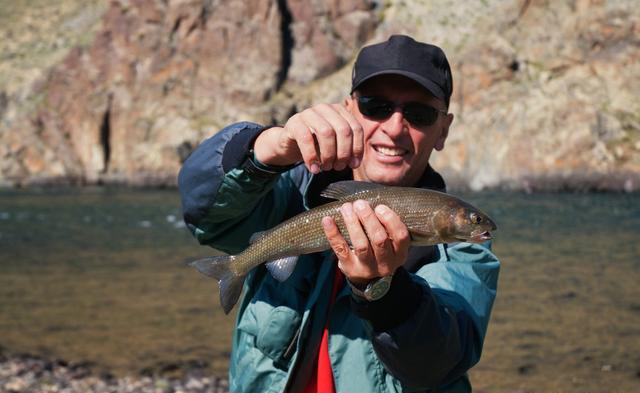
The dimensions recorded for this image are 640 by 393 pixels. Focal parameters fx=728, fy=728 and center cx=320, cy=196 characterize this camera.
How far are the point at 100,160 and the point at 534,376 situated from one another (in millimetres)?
106888

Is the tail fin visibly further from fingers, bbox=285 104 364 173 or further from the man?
fingers, bbox=285 104 364 173

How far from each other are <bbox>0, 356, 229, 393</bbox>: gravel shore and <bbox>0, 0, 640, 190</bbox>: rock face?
73477 mm

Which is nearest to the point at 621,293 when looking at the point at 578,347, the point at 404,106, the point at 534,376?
the point at 578,347

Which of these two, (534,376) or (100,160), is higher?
(534,376)

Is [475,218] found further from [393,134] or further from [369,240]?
[369,240]

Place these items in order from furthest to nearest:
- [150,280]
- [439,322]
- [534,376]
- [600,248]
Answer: [600,248]
[150,280]
[534,376]
[439,322]

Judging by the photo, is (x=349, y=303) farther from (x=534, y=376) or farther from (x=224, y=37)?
(x=224, y=37)

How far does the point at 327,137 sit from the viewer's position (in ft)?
9.50

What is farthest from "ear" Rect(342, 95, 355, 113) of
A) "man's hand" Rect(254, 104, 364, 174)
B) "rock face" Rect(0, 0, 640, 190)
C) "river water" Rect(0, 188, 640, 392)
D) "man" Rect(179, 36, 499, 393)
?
"rock face" Rect(0, 0, 640, 190)

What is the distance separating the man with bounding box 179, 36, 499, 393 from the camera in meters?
2.96

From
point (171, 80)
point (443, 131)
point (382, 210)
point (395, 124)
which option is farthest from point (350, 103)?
point (171, 80)

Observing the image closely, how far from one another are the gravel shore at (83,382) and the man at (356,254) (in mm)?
7393

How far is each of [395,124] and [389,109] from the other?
0.11 metres

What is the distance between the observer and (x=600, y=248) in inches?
1108
